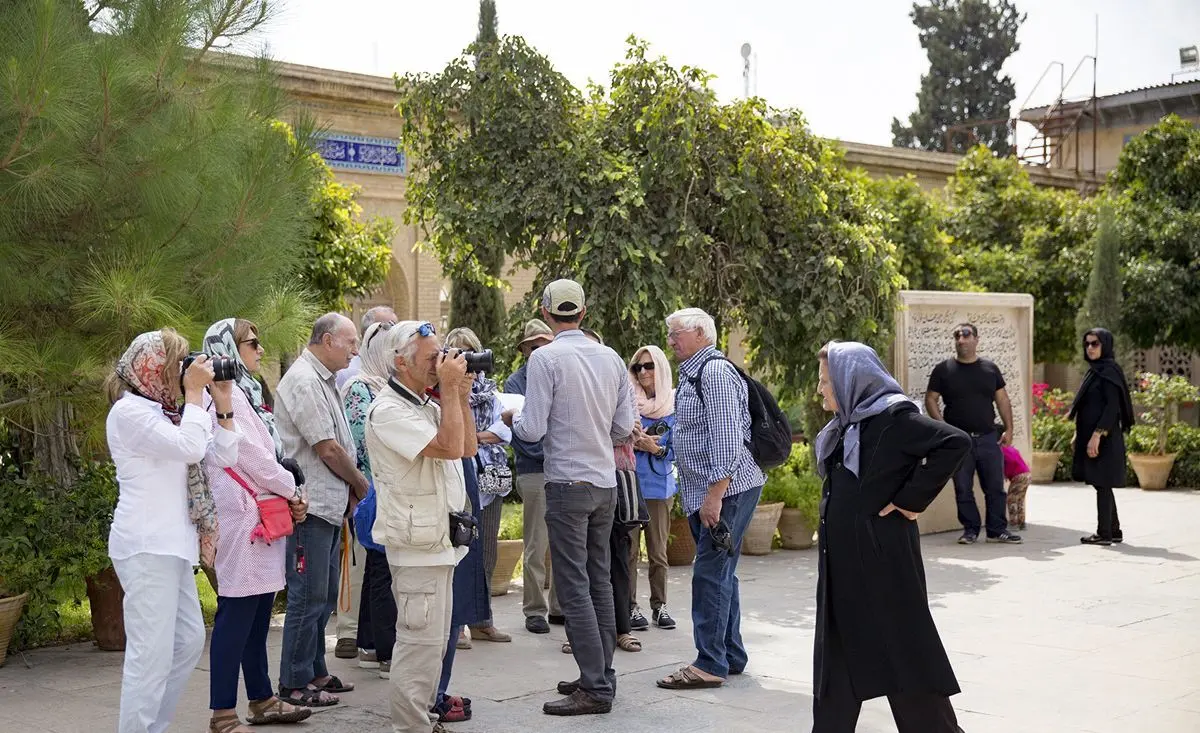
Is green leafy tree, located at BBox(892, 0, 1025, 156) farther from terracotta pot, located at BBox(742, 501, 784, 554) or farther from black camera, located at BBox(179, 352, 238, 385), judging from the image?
black camera, located at BBox(179, 352, 238, 385)

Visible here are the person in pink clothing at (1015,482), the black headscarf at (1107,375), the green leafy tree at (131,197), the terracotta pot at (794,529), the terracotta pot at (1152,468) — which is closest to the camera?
the green leafy tree at (131,197)

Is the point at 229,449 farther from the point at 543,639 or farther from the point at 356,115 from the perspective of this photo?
the point at 356,115

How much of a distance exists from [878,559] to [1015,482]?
26.0 feet

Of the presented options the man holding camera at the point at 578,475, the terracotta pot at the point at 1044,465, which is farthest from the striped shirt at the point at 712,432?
the terracotta pot at the point at 1044,465

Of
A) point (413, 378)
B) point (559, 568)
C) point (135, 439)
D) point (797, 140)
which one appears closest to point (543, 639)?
point (559, 568)

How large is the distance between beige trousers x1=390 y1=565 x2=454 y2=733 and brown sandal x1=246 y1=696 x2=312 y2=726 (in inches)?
29.0

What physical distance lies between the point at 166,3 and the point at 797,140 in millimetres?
5712

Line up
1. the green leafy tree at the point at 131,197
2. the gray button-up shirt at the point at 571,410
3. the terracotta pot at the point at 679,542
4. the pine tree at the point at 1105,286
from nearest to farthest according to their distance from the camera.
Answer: the gray button-up shirt at the point at 571,410 < the green leafy tree at the point at 131,197 < the terracotta pot at the point at 679,542 < the pine tree at the point at 1105,286

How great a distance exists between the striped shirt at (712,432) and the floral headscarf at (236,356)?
2013 mm

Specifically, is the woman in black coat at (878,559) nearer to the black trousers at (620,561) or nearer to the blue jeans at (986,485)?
the black trousers at (620,561)

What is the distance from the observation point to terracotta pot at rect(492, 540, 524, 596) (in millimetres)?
8914

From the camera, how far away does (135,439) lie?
488 centimetres

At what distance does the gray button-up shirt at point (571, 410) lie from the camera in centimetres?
609

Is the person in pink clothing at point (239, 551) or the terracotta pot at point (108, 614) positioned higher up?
the person in pink clothing at point (239, 551)
